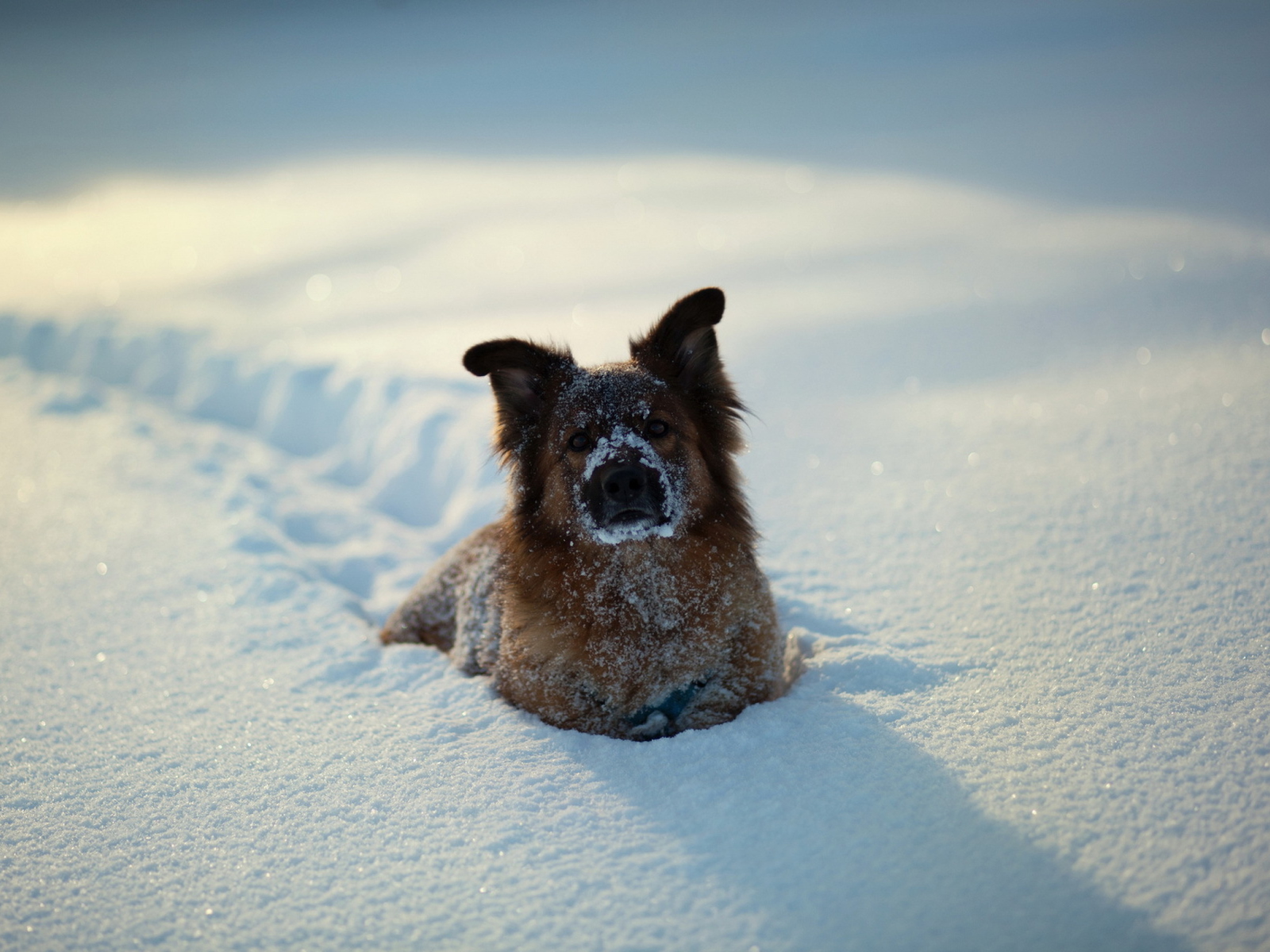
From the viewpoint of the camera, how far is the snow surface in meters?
2.28

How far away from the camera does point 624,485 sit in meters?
3.06

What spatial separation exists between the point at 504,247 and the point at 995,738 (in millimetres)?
8852

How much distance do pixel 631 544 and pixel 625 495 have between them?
32 cm

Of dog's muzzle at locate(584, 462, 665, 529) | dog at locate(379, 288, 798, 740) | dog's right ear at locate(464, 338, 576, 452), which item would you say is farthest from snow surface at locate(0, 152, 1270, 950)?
dog's right ear at locate(464, 338, 576, 452)

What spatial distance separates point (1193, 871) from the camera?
213 cm

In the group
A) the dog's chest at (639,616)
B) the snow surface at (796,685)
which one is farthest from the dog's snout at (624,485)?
the snow surface at (796,685)

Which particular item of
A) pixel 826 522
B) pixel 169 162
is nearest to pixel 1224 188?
pixel 826 522

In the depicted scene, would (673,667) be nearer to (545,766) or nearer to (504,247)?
(545,766)

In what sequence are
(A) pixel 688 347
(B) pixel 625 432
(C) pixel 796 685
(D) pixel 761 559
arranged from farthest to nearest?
(D) pixel 761 559 → (A) pixel 688 347 → (C) pixel 796 685 → (B) pixel 625 432

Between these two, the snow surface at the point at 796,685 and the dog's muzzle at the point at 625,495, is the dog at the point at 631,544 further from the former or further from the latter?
the snow surface at the point at 796,685

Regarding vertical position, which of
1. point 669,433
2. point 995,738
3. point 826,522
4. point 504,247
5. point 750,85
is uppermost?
point 750,85

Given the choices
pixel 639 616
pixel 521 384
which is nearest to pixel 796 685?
pixel 639 616

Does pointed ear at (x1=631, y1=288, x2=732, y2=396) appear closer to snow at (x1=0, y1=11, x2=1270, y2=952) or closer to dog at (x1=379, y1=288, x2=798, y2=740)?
dog at (x1=379, y1=288, x2=798, y2=740)

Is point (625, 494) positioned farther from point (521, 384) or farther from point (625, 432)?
point (521, 384)
